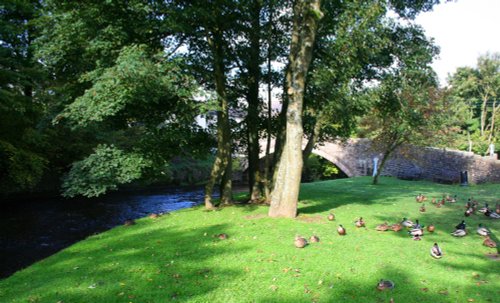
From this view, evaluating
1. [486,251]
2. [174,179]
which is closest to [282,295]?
[486,251]

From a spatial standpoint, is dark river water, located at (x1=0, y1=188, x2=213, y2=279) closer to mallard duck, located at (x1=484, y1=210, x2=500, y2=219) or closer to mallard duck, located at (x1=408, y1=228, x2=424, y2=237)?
mallard duck, located at (x1=408, y1=228, x2=424, y2=237)

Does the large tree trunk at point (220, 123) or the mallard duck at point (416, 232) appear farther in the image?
the large tree trunk at point (220, 123)

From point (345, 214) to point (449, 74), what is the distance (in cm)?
4879

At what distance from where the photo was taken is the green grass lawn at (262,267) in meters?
6.71

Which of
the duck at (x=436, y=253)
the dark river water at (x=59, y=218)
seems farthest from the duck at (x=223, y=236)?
the dark river water at (x=59, y=218)

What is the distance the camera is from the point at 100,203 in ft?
75.4

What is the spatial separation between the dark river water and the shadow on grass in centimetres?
268

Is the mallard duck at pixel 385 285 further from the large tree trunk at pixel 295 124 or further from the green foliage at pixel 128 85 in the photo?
the green foliage at pixel 128 85

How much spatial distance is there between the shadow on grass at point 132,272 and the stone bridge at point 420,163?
18262 millimetres

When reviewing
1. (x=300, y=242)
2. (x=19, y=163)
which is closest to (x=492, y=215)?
(x=300, y=242)

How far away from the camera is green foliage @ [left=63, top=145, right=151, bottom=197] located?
11.8 m

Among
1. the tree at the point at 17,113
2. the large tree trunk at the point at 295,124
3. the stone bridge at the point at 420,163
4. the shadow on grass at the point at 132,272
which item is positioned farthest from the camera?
the stone bridge at the point at 420,163

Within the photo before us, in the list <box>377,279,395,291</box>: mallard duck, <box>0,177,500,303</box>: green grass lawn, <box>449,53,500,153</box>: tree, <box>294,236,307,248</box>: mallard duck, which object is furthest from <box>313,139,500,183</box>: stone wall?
<box>377,279,395,291</box>: mallard duck

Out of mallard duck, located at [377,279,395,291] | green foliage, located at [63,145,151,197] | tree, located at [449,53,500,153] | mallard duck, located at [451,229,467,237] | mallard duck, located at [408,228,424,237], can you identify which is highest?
tree, located at [449,53,500,153]
